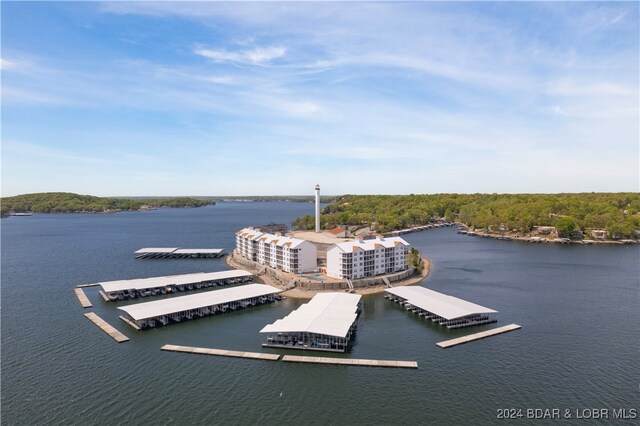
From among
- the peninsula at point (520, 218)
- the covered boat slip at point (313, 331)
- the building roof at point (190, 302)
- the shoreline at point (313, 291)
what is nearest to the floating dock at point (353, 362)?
the covered boat slip at point (313, 331)

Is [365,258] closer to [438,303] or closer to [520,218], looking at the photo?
[438,303]

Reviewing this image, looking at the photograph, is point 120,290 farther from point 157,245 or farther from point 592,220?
point 592,220

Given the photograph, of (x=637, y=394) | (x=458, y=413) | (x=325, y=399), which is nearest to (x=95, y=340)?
(x=325, y=399)

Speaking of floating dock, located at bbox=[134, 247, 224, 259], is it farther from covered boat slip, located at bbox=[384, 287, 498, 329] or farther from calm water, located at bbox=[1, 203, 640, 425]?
covered boat slip, located at bbox=[384, 287, 498, 329]

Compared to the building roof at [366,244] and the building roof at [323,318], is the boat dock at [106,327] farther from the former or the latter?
the building roof at [366,244]

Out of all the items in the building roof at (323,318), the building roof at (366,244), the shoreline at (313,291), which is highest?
the building roof at (366,244)

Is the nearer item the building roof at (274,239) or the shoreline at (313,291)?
the shoreline at (313,291)
